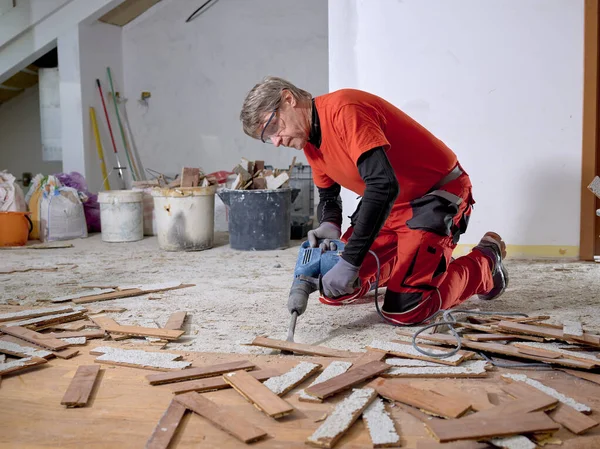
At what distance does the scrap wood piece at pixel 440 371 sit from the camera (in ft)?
6.50

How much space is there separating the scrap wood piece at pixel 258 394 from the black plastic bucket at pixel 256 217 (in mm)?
2880

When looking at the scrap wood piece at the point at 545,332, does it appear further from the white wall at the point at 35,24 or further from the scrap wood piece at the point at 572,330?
the white wall at the point at 35,24

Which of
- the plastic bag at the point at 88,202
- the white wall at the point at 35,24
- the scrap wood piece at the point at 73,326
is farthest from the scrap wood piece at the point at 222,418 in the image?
the white wall at the point at 35,24

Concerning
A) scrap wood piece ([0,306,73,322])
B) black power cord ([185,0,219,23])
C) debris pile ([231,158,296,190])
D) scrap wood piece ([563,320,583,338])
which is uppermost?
Result: black power cord ([185,0,219,23])

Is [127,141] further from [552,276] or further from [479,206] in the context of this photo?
[552,276]

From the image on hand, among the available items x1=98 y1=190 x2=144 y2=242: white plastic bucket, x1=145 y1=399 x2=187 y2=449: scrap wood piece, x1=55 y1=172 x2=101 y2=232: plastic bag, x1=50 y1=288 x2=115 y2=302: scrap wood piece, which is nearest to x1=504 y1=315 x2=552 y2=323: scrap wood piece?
x1=145 y1=399 x2=187 y2=449: scrap wood piece

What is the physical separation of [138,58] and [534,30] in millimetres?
4886

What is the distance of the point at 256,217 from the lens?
15.9 ft

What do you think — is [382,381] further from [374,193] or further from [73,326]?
[73,326]

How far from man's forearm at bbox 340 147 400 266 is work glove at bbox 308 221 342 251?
297 mm

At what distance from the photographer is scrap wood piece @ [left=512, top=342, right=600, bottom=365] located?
6.71 ft

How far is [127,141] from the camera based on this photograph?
7367 millimetres

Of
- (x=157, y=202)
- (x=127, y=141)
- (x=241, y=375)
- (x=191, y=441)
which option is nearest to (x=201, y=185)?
(x=157, y=202)

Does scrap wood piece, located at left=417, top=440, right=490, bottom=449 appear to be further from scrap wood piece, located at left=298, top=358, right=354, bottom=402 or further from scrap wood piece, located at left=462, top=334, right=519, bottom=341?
scrap wood piece, located at left=462, top=334, right=519, bottom=341
